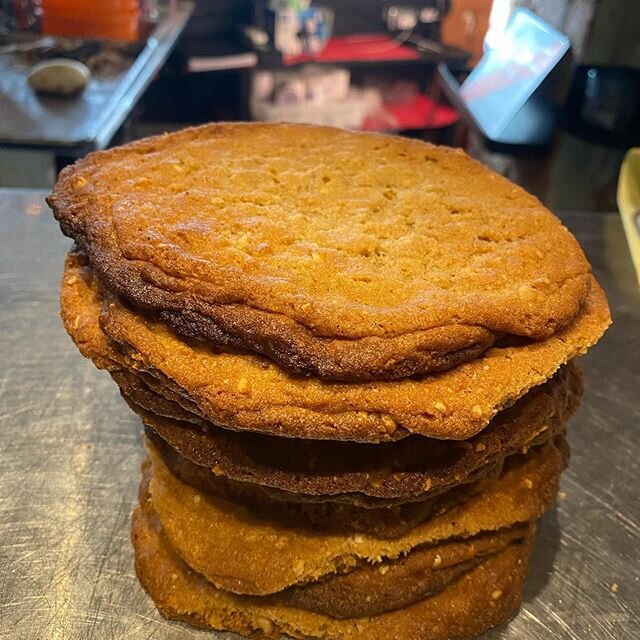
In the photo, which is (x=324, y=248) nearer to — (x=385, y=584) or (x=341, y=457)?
(x=341, y=457)

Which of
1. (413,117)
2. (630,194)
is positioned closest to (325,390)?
(630,194)

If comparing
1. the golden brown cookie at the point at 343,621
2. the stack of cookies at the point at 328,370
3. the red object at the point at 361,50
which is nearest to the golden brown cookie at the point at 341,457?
the stack of cookies at the point at 328,370

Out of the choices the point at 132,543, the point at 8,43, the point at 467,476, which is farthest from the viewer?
the point at 8,43

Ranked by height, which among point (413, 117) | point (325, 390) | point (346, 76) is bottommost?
point (413, 117)

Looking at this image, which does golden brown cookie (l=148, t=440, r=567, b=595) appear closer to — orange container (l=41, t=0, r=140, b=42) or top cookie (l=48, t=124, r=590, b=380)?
top cookie (l=48, t=124, r=590, b=380)

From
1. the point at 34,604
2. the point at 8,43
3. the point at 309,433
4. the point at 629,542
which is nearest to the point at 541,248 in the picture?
the point at 309,433

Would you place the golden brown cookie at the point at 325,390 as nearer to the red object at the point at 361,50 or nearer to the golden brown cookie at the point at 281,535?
the golden brown cookie at the point at 281,535

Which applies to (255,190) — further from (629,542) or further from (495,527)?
(629,542)
